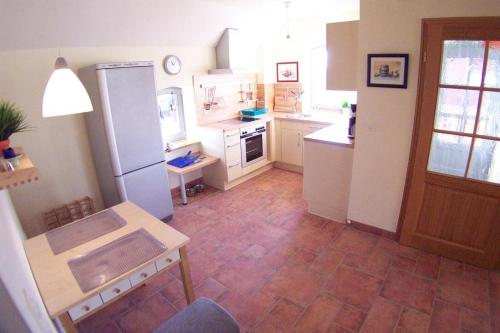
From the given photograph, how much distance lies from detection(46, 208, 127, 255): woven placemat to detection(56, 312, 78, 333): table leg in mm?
522

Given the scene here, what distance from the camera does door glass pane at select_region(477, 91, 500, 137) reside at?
2244mm

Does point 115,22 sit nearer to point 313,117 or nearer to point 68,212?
point 68,212

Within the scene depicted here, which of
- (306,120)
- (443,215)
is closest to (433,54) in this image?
(443,215)

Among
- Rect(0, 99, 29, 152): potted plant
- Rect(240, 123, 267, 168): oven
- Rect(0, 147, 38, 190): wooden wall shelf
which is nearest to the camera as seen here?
Rect(0, 147, 38, 190): wooden wall shelf

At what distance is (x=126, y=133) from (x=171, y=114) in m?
1.23

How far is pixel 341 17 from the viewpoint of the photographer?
4191mm

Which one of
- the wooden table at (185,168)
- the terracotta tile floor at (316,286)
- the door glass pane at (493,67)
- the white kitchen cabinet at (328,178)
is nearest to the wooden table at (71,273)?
the terracotta tile floor at (316,286)

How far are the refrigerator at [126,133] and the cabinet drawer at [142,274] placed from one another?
155 centimetres

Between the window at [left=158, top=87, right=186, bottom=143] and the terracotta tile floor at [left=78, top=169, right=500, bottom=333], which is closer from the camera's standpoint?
the terracotta tile floor at [left=78, top=169, right=500, bottom=333]

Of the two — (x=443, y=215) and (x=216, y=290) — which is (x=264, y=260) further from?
(x=443, y=215)

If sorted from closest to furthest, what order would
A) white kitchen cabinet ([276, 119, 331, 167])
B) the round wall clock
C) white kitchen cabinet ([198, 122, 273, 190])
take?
the round wall clock
white kitchen cabinet ([198, 122, 273, 190])
white kitchen cabinet ([276, 119, 331, 167])

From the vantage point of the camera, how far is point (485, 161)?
2398mm

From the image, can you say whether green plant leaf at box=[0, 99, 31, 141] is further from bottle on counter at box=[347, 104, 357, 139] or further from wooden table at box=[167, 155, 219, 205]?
bottle on counter at box=[347, 104, 357, 139]

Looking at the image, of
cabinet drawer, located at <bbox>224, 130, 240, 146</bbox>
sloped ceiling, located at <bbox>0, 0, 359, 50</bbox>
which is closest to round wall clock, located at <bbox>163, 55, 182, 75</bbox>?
sloped ceiling, located at <bbox>0, 0, 359, 50</bbox>
